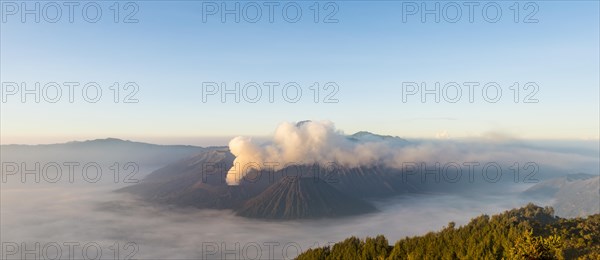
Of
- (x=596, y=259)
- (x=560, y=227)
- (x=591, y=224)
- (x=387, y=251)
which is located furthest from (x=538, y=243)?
(x=591, y=224)

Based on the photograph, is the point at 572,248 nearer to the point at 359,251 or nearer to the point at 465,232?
the point at 465,232

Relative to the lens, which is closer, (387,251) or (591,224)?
(387,251)

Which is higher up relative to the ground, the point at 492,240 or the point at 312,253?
the point at 492,240

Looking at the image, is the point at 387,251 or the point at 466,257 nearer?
the point at 466,257

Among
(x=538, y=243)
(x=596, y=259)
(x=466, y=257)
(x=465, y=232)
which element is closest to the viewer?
(x=538, y=243)

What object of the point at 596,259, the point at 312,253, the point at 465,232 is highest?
the point at 596,259

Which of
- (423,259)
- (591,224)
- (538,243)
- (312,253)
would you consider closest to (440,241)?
(423,259)

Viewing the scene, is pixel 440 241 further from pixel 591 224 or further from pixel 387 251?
pixel 591 224

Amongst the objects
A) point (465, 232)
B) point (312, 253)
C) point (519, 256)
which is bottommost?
point (312, 253)

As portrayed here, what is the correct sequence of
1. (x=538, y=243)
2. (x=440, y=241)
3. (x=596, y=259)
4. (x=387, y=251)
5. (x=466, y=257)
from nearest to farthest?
(x=538, y=243)
(x=596, y=259)
(x=466, y=257)
(x=440, y=241)
(x=387, y=251)
